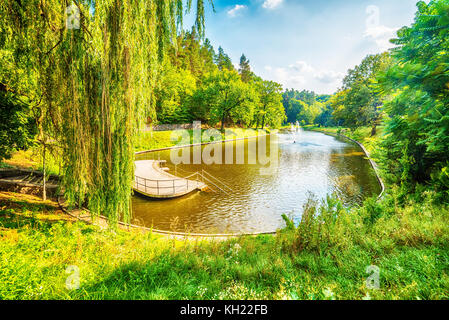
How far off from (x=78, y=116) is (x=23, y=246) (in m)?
3.73

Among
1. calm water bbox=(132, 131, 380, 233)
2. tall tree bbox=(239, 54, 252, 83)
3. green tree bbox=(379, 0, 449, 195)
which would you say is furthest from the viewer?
tall tree bbox=(239, 54, 252, 83)

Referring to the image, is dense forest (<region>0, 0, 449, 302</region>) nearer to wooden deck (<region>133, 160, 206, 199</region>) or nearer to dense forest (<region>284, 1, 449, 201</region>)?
dense forest (<region>284, 1, 449, 201</region>)

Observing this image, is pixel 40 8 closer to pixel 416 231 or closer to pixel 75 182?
pixel 75 182

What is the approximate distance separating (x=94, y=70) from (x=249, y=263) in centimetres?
566

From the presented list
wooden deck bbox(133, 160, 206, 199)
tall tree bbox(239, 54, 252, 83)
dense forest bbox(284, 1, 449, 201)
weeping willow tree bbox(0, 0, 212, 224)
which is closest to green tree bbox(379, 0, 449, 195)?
dense forest bbox(284, 1, 449, 201)

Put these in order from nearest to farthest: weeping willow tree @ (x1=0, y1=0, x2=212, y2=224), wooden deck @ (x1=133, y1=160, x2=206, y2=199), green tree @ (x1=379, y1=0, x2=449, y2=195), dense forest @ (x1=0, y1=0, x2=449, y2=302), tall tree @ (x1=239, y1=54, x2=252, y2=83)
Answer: dense forest @ (x1=0, y1=0, x2=449, y2=302)
weeping willow tree @ (x1=0, y1=0, x2=212, y2=224)
green tree @ (x1=379, y1=0, x2=449, y2=195)
wooden deck @ (x1=133, y1=160, x2=206, y2=199)
tall tree @ (x1=239, y1=54, x2=252, y2=83)

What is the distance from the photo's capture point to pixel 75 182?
4.71 m

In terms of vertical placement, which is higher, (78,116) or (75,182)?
(78,116)

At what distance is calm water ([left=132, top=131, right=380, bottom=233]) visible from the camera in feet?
30.2

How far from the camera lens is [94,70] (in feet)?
13.5

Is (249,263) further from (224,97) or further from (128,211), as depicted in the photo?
(224,97)

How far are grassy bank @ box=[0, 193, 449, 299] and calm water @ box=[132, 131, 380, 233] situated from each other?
1742mm
